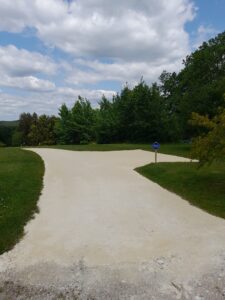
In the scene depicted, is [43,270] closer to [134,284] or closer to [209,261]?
[134,284]

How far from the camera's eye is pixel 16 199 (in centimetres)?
868

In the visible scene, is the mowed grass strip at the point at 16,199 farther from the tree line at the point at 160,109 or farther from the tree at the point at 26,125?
the tree at the point at 26,125

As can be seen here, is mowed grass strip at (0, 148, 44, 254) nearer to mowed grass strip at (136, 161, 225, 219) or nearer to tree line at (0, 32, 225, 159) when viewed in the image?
mowed grass strip at (136, 161, 225, 219)

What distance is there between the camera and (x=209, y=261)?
4.94 m

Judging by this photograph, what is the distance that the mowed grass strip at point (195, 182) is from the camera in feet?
28.1

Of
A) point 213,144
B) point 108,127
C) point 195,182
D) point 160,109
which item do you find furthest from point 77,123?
point 213,144

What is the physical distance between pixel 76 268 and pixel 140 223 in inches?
90.3

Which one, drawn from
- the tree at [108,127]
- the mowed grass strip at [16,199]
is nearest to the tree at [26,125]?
the tree at [108,127]

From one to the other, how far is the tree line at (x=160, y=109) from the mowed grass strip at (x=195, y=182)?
5.26 m

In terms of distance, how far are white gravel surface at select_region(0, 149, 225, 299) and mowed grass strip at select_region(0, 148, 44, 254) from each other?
200 millimetres

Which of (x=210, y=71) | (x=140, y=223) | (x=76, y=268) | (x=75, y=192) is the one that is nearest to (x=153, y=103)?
(x=210, y=71)

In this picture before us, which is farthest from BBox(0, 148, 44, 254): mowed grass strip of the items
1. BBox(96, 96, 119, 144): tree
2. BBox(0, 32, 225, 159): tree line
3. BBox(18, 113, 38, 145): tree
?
BBox(18, 113, 38, 145): tree

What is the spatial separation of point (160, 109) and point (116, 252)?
30.5m

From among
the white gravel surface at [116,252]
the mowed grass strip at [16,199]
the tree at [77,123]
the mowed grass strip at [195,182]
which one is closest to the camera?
the white gravel surface at [116,252]
